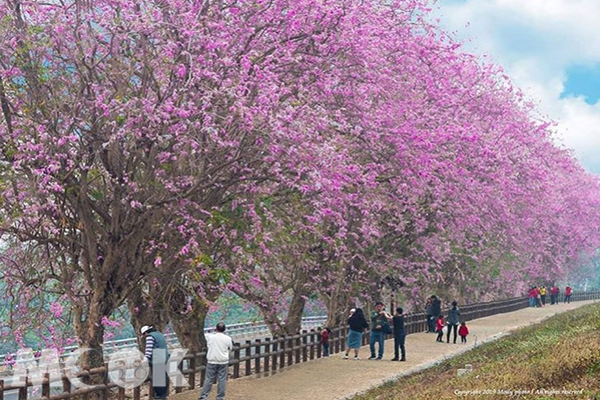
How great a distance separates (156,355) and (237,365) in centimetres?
613

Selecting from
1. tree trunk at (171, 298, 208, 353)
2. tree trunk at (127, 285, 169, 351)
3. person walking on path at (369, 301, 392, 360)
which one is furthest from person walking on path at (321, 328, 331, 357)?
tree trunk at (127, 285, 169, 351)

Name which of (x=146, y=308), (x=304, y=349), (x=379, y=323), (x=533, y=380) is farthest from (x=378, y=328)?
(x=533, y=380)

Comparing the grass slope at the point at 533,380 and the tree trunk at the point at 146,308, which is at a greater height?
the tree trunk at the point at 146,308

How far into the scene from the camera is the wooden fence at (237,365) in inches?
672

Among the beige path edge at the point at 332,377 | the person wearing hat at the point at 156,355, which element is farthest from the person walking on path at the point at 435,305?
the person wearing hat at the point at 156,355

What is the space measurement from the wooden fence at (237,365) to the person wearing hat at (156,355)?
77 centimetres

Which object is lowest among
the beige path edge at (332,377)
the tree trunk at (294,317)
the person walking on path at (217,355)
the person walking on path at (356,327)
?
the beige path edge at (332,377)

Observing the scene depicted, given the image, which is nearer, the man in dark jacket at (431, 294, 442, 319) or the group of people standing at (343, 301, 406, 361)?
the group of people standing at (343, 301, 406, 361)

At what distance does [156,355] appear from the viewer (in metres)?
18.0

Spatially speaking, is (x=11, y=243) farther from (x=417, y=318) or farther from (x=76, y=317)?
(x=417, y=318)

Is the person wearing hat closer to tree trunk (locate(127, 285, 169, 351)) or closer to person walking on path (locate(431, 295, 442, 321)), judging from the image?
tree trunk (locate(127, 285, 169, 351))

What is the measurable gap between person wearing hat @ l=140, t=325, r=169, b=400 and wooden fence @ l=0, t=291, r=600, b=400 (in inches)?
30.5

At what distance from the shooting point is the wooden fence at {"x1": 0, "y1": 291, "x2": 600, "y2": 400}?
1708 centimetres

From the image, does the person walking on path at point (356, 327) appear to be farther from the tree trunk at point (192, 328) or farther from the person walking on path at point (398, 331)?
the tree trunk at point (192, 328)
